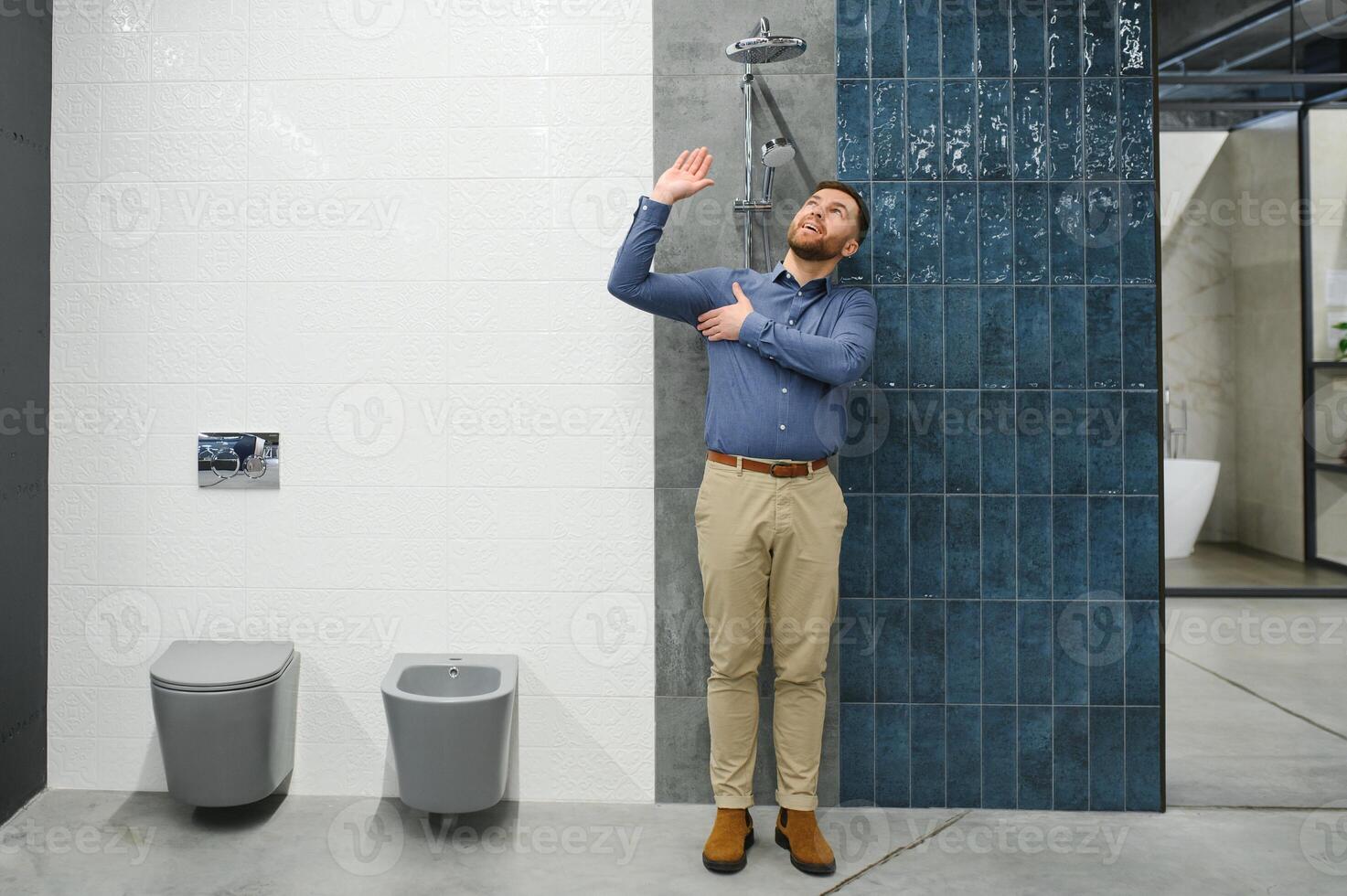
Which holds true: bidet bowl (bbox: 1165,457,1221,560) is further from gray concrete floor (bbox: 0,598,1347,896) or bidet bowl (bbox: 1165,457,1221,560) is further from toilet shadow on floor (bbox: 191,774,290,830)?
toilet shadow on floor (bbox: 191,774,290,830)

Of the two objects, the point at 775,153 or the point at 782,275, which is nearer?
the point at 775,153

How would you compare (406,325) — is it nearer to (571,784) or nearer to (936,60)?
(571,784)

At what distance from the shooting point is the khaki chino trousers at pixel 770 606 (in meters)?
2.10

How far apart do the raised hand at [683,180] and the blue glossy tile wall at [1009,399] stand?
18.0 inches

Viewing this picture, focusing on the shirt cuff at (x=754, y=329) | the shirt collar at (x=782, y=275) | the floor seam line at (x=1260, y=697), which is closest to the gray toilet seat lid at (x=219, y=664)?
the shirt cuff at (x=754, y=329)

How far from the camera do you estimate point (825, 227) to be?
2137 millimetres

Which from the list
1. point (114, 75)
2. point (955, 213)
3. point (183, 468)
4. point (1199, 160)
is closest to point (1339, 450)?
point (1199, 160)

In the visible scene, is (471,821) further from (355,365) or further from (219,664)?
(355,365)

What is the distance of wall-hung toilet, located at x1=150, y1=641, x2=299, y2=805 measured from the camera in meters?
2.15

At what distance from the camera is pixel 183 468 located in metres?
2.47

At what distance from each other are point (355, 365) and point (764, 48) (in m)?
1.41

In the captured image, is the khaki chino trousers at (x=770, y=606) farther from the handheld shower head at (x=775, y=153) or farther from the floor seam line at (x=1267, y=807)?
the floor seam line at (x=1267, y=807)

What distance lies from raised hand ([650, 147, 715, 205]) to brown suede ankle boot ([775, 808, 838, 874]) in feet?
5.15

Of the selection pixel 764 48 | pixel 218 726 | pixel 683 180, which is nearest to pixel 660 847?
pixel 218 726
